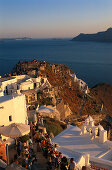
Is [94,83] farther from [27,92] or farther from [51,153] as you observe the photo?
[51,153]

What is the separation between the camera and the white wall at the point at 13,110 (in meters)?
14.5

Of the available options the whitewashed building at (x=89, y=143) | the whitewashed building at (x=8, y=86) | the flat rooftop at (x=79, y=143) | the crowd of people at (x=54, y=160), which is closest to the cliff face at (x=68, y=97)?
the whitewashed building at (x=8, y=86)

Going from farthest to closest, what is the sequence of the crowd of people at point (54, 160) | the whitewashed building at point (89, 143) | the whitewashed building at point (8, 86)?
1. the whitewashed building at point (8, 86)
2. the whitewashed building at point (89, 143)
3. the crowd of people at point (54, 160)

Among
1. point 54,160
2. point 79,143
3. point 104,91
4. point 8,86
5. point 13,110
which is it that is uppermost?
point 13,110

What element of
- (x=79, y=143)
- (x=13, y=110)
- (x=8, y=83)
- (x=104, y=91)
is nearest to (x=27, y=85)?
(x=8, y=83)

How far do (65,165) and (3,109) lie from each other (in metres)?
7.70

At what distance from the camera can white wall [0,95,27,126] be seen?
47.5 ft

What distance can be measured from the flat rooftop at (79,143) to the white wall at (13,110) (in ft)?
11.3

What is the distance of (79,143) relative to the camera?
16.0 meters

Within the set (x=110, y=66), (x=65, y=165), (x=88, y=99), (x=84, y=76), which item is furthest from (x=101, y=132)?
(x=110, y=66)

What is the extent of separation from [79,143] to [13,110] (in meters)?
5.86

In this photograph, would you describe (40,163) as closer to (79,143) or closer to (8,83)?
(79,143)

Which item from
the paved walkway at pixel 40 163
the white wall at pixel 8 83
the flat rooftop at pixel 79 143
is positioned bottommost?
A: the flat rooftop at pixel 79 143

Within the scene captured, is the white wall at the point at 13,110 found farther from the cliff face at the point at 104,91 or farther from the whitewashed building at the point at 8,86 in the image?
the cliff face at the point at 104,91
